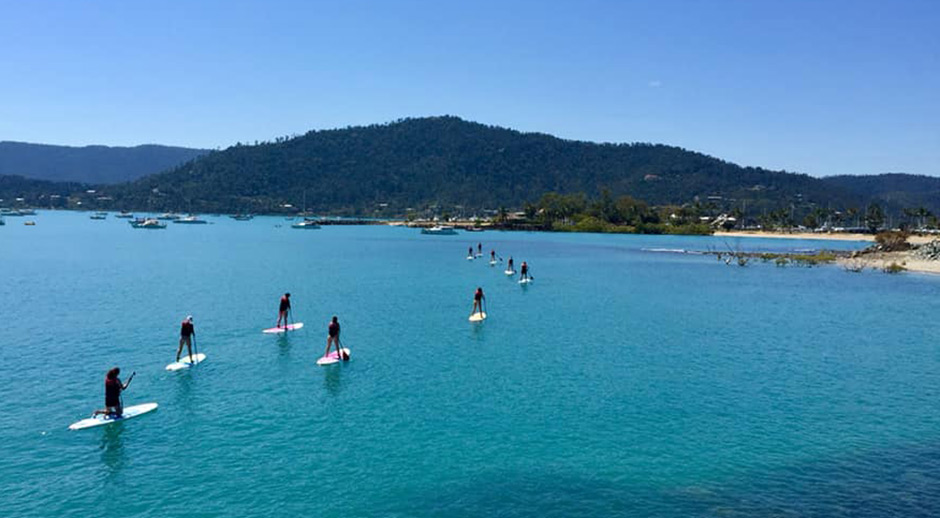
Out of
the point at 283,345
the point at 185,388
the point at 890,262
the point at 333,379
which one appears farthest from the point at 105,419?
the point at 890,262

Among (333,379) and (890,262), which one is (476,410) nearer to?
(333,379)

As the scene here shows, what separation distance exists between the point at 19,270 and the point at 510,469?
76703 mm

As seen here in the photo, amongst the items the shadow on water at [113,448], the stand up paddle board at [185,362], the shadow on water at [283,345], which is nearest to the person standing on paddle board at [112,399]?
the shadow on water at [113,448]

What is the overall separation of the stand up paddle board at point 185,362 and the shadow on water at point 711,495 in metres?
17.2

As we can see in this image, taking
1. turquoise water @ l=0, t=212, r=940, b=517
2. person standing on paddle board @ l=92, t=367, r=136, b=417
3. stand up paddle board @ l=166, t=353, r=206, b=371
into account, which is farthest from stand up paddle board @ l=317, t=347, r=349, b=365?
person standing on paddle board @ l=92, t=367, r=136, b=417

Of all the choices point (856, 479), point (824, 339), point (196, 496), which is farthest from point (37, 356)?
point (824, 339)

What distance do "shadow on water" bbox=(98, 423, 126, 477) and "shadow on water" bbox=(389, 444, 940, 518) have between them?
840 centimetres

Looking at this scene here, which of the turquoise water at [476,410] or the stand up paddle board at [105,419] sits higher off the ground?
the stand up paddle board at [105,419]

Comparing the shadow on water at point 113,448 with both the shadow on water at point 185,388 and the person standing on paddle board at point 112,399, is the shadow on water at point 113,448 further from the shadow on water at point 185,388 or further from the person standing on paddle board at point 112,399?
the shadow on water at point 185,388

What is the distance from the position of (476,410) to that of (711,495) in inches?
373

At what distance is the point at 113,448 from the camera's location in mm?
20141

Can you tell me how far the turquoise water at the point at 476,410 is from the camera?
56.7 ft

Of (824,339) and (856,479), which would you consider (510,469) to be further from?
(824,339)

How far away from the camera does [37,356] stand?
31625 mm
